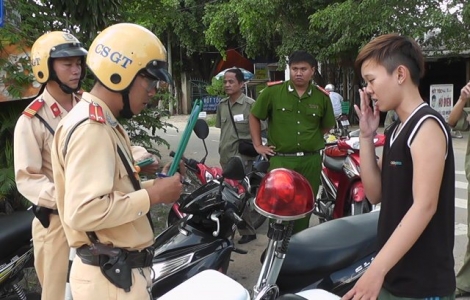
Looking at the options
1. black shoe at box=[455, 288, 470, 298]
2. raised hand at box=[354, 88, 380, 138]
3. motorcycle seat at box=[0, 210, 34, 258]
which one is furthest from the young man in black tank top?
motorcycle seat at box=[0, 210, 34, 258]

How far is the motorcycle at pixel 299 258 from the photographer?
2037mm

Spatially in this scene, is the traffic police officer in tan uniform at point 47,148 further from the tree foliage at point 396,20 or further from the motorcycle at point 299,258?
the tree foliage at point 396,20

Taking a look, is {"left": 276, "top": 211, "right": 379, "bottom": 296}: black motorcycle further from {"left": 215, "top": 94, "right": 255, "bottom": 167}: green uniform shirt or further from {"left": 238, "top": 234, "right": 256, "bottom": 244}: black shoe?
{"left": 215, "top": 94, "right": 255, "bottom": 167}: green uniform shirt

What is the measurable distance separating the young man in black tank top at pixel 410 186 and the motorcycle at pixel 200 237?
1.24m

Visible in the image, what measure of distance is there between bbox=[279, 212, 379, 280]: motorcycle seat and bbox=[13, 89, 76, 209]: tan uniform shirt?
50.6 inches

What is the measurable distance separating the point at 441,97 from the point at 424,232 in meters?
12.9

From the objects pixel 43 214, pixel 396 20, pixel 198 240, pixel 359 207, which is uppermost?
pixel 396 20

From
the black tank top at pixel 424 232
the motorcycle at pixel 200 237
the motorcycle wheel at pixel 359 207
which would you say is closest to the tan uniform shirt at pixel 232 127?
the motorcycle wheel at pixel 359 207

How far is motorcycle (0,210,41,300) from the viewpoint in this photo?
2.90 meters

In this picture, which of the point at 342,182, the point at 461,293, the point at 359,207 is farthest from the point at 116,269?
the point at 342,182

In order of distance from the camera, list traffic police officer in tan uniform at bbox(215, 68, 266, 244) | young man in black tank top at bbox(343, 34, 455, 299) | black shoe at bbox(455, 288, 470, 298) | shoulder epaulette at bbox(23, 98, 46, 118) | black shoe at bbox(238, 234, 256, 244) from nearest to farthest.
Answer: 1. young man in black tank top at bbox(343, 34, 455, 299)
2. shoulder epaulette at bbox(23, 98, 46, 118)
3. black shoe at bbox(455, 288, 470, 298)
4. black shoe at bbox(238, 234, 256, 244)
5. traffic police officer in tan uniform at bbox(215, 68, 266, 244)

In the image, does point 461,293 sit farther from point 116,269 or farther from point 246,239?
point 116,269

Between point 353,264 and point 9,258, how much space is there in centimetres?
200

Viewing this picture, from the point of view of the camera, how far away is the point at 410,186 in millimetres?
1696
